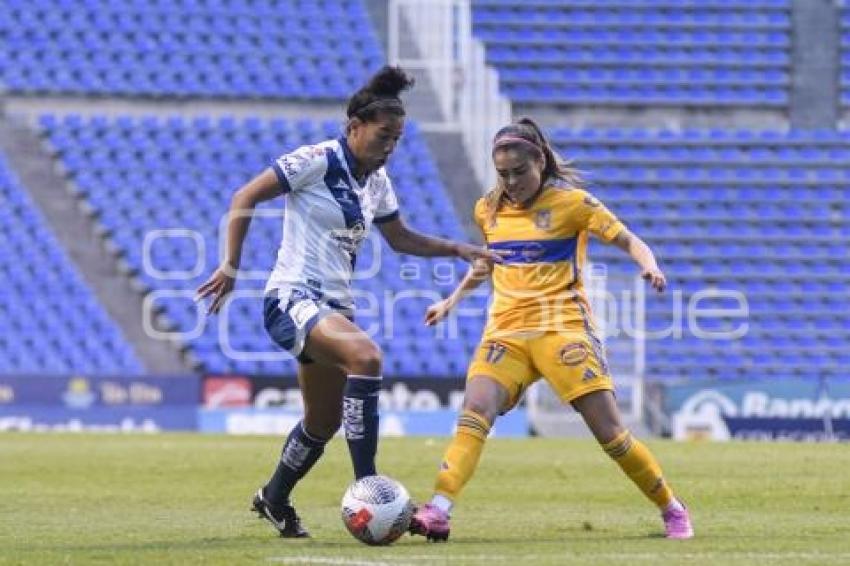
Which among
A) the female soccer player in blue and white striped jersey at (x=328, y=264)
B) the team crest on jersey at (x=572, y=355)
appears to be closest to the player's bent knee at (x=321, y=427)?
the female soccer player in blue and white striped jersey at (x=328, y=264)

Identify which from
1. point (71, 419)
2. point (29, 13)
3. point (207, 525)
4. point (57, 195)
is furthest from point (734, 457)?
point (29, 13)

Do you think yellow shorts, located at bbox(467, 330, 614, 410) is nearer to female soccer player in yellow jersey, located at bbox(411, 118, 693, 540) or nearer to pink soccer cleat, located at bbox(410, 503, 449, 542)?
female soccer player in yellow jersey, located at bbox(411, 118, 693, 540)

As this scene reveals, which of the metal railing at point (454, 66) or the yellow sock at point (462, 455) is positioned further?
the metal railing at point (454, 66)

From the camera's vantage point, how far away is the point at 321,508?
13.6m

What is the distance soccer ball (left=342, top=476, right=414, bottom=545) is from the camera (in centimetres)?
992

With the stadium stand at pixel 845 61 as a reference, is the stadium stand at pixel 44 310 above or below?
below

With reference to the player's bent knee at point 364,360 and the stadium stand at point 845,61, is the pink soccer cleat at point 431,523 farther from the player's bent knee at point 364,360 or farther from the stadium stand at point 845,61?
the stadium stand at point 845,61

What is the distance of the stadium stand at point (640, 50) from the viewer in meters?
37.7

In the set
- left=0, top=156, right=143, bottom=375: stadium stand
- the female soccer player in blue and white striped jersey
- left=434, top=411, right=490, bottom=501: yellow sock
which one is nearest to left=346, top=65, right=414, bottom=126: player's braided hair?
the female soccer player in blue and white striped jersey

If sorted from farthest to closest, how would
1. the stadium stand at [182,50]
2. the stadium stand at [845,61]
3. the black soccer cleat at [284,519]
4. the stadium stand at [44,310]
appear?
1. the stadium stand at [845,61]
2. the stadium stand at [182,50]
3. the stadium stand at [44,310]
4. the black soccer cleat at [284,519]

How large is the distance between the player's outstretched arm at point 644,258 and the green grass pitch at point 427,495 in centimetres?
130

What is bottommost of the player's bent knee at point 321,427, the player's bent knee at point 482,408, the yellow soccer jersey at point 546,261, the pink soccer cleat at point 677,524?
the pink soccer cleat at point 677,524

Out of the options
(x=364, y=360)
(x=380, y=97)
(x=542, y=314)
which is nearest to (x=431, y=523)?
(x=364, y=360)

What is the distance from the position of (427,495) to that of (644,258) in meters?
5.08
